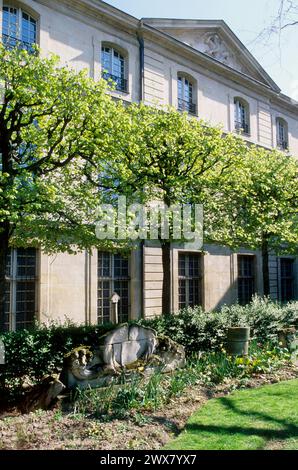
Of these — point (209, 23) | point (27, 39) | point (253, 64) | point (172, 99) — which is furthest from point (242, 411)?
point (253, 64)

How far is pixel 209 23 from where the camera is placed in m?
19.5

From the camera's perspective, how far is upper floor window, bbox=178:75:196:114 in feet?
60.4

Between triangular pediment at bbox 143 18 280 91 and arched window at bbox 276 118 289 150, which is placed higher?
triangular pediment at bbox 143 18 280 91

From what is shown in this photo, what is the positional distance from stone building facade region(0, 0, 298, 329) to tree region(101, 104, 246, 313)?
103 inches

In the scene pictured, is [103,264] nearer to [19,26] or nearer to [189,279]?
[189,279]

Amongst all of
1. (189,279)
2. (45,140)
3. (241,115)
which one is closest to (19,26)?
(45,140)

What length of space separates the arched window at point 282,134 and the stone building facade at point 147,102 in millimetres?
752

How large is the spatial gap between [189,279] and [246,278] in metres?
4.12

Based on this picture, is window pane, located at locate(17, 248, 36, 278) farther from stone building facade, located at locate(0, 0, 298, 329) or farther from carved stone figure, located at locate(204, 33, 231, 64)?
carved stone figure, located at locate(204, 33, 231, 64)

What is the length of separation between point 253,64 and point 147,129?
1368cm

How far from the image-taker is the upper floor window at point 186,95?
60.4 ft

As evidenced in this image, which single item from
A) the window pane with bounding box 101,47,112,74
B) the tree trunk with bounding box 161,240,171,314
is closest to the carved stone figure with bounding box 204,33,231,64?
the window pane with bounding box 101,47,112,74

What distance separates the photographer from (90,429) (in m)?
5.64

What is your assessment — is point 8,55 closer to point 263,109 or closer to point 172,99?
point 172,99
